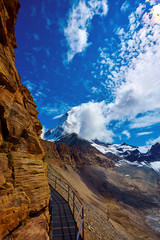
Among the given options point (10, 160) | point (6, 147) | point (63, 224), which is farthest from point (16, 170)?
point (63, 224)

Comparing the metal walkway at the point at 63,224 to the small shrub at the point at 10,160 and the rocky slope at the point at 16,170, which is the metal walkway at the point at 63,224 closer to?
the rocky slope at the point at 16,170

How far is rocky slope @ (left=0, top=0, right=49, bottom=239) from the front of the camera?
4823mm

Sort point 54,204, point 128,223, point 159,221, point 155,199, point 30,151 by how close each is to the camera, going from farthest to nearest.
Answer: point 155,199 < point 159,221 < point 128,223 < point 54,204 < point 30,151

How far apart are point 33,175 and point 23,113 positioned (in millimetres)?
3801

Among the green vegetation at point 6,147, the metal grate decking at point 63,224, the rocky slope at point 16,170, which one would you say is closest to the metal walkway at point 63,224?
the metal grate decking at point 63,224

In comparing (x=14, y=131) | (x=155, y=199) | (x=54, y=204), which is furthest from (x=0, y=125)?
(x=155, y=199)

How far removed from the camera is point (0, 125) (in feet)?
19.8

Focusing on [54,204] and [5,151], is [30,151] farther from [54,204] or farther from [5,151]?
[54,204]

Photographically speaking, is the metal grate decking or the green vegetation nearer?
the green vegetation

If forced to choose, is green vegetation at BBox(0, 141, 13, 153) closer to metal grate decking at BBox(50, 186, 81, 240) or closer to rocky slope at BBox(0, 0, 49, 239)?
rocky slope at BBox(0, 0, 49, 239)

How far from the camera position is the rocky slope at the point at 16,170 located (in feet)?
15.8

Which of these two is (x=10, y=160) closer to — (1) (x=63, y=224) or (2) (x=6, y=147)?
(2) (x=6, y=147)

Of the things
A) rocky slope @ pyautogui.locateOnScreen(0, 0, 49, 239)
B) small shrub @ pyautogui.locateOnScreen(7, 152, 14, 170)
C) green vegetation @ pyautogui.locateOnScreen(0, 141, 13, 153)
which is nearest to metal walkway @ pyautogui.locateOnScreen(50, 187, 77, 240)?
rocky slope @ pyautogui.locateOnScreen(0, 0, 49, 239)

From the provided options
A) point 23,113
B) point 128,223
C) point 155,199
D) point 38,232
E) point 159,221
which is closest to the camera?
point 38,232
